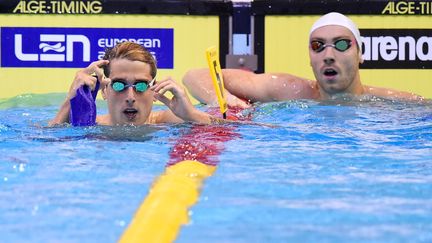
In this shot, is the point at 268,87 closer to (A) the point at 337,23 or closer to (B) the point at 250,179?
(A) the point at 337,23

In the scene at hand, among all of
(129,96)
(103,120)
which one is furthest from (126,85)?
(103,120)


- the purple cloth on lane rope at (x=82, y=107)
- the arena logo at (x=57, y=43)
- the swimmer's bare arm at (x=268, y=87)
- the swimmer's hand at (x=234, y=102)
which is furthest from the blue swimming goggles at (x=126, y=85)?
the arena logo at (x=57, y=43)

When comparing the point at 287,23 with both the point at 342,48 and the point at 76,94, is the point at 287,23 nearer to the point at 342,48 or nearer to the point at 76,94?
the point at 342,48

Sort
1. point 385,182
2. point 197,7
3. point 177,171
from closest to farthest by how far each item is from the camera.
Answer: point 385,182, point 177,171, point 197,7

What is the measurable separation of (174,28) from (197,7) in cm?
20

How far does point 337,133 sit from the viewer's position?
4.21m

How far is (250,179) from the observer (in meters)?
3.08

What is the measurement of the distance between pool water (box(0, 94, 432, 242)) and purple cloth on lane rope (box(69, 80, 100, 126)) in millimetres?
46

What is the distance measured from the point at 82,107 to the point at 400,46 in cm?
271

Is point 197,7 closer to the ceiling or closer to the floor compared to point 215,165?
closer to the ceiling

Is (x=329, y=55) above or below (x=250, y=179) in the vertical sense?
above

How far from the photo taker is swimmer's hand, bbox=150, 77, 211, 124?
13.5ft

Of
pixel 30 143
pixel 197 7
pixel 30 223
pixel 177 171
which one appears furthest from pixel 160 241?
pixel 197 7

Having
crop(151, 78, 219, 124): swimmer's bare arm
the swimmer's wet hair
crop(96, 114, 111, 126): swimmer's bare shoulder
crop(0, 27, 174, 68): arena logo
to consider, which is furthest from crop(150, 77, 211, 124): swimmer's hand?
crop(0, 27, 174, 68): arena logo
